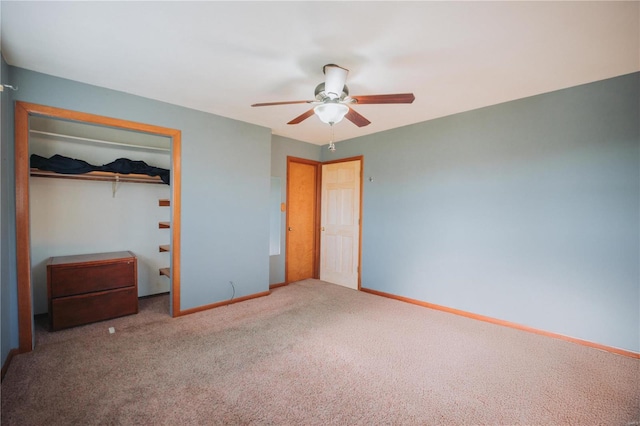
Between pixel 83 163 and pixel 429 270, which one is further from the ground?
pixel 83 163

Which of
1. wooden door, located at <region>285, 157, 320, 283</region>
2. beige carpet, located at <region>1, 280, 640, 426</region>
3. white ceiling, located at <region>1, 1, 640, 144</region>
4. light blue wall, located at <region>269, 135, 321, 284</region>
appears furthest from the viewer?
wooden door, located at <region>285, 157, 320, 283</region>

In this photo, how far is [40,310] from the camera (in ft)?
10.5

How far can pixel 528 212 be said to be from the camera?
2.98 meters

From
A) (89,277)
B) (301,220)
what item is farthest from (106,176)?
(301,220)

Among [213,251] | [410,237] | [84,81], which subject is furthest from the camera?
[410,237]

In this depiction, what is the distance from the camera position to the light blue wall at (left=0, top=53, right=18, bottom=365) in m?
2.18

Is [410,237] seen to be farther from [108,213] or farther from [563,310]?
[108,213]

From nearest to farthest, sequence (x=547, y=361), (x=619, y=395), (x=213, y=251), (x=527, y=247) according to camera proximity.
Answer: (x=619, y=395) → (x=547, y=361) → (x=527, y=247) → (x=213, y=251)

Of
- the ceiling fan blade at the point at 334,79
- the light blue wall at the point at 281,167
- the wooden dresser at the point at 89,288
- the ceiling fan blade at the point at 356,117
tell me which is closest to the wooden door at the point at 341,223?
the light blue wall at the point at 281,167

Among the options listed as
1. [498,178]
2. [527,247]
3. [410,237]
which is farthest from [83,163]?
[527,247]

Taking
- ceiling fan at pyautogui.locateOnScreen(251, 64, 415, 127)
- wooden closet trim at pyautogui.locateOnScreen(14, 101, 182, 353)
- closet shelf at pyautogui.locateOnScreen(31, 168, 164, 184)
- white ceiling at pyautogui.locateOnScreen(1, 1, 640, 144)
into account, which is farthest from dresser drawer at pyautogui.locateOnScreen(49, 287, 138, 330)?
ceiling fan at pyautogui.locateOnScreen(251, 64, 415, 127)

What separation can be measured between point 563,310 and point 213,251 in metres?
3.87

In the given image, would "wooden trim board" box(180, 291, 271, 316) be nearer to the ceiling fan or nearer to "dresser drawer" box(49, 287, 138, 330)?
"dresser drawer" box(49, 287, 138, 330)

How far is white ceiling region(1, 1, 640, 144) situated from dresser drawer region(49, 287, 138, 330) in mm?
2176
